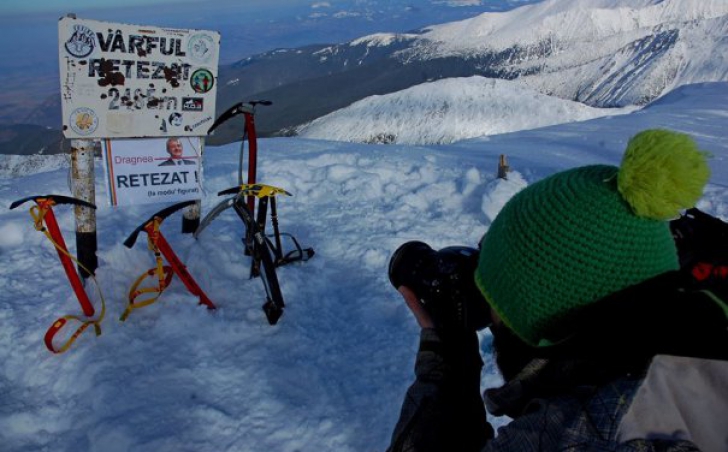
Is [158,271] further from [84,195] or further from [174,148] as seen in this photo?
[174,148]

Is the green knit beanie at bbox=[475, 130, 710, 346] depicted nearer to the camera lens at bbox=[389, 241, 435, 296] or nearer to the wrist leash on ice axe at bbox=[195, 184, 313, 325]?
the camera lens at bbox=[389, 241, 435, 296]

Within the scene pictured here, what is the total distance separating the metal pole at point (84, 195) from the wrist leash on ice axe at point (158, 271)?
16.4 inches

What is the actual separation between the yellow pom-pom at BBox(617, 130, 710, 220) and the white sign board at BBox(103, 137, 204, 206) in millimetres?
3924

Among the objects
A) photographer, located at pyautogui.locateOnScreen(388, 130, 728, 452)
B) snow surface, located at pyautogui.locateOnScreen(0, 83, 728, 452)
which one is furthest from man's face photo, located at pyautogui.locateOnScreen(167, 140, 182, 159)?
photographer, located at pyautogui.locateOnScreen(388, 130, 728, 452)

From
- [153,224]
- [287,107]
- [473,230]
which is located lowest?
[287,107]

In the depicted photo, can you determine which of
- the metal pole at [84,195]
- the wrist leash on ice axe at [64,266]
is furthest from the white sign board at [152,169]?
the wrist leash on ice axe at [64,266]

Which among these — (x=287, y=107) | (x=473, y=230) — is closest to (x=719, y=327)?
(x=473, y=230)

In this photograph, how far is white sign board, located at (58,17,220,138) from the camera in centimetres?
361

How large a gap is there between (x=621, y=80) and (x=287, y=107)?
129631 mm

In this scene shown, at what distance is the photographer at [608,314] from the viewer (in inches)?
34.1

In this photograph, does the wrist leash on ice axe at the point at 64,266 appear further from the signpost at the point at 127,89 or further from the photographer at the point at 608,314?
the photographer at the point at 608,314

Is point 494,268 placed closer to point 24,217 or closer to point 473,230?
point 473,230

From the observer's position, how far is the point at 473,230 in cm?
546

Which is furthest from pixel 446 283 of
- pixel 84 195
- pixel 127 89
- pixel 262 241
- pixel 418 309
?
pixel 84 195
